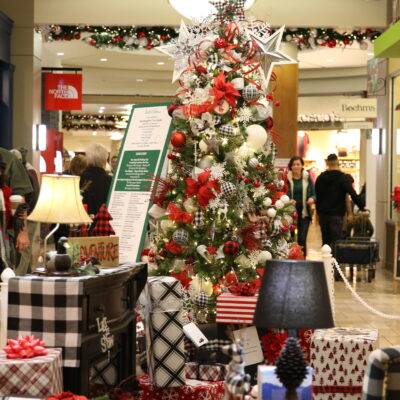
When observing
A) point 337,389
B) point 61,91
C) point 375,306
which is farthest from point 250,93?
point 61,91

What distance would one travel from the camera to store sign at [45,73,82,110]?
15.3 m

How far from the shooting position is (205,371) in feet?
15.9

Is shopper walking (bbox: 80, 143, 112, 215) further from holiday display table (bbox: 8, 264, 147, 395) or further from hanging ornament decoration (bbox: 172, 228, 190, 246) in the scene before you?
holiday display table (bbox: 8, 264, 147, 395)

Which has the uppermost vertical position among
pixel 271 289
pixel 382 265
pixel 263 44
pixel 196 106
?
pixel 263 44

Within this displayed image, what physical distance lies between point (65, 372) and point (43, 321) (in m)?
0.25

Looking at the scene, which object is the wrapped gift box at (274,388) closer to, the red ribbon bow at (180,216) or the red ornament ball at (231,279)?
the red ornament ball at (231,279)

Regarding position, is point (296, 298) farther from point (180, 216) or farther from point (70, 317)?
point (180, 216)

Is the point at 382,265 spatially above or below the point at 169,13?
below

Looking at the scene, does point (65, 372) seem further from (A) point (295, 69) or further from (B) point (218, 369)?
(A) point (295, 69)

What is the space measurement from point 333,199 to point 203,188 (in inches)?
231

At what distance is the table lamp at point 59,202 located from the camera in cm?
474

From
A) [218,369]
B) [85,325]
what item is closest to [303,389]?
[85,325]

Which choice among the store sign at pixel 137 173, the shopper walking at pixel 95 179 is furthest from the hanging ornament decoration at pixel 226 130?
the shopper walking at pixel 95 179

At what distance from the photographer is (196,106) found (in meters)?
6.06
